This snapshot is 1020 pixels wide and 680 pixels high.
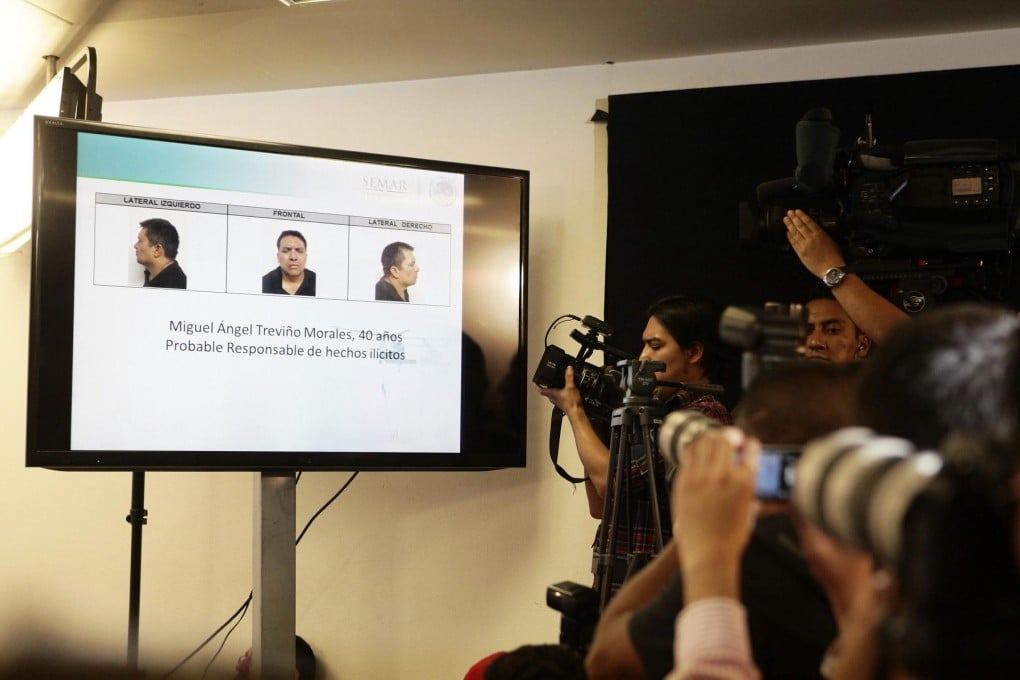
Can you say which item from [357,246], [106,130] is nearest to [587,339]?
[357,246]

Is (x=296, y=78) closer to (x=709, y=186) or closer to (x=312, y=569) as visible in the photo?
(x=709, y=186)

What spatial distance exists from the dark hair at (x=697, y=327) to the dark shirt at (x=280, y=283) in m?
0.94

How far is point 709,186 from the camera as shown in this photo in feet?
10.3

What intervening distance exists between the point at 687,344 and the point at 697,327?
0.17 feet

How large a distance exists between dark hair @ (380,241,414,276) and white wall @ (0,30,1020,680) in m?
0.59

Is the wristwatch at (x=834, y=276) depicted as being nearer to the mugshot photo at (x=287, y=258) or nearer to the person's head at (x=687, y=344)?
the person's head at (x=687, y=344)

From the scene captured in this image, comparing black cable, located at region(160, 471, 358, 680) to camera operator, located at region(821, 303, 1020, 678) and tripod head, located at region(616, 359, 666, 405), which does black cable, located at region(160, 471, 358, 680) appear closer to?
tripod head, located at region(616, 359, 666, 405)

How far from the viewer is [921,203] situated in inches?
86.1

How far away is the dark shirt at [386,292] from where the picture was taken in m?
2.84

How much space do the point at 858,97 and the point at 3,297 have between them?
9.82ft

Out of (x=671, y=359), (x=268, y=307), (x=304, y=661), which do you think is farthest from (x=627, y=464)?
(x=304, y=661)

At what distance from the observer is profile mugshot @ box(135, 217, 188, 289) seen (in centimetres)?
265

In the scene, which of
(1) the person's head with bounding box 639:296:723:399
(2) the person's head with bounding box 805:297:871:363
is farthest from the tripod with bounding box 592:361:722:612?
(2) the person's head with bounding box 805:297:871:363

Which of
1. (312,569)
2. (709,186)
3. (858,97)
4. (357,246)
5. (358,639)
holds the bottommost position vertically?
(358,639)
